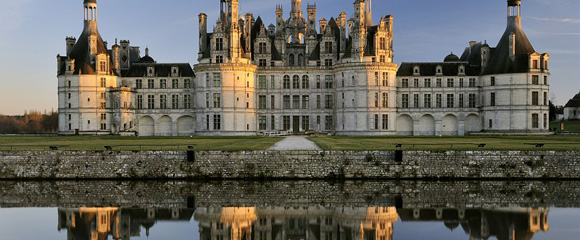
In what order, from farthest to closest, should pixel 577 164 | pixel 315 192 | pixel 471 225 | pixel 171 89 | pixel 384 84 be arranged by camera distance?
pixel 171 89 → pixel 384 84 → pixel 577 164 → pixel 315 192 → pixel 471 225

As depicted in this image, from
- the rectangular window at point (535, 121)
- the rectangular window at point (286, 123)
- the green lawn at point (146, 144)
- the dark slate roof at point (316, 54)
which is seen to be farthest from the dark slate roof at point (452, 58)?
the green lawn at point (146, 144)

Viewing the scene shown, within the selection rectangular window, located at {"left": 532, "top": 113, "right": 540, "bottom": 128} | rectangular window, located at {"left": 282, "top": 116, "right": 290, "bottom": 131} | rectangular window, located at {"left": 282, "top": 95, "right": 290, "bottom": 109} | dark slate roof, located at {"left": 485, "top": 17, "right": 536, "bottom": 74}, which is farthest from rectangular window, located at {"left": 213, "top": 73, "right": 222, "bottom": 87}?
rectangular window, located at {"left": 532, "top": 113, "right": 540, "bottom": 128}

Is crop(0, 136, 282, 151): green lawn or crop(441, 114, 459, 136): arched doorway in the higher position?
crop(441, 114, 459, 136): arched doorway

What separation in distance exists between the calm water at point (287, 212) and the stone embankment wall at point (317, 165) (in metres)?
1.96

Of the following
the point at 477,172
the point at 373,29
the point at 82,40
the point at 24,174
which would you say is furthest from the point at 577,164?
the point at 82,40

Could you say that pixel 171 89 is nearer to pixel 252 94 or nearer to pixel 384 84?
pixel 252 94

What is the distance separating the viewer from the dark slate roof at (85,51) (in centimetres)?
6900

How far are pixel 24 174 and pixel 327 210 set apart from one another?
20.0 metres

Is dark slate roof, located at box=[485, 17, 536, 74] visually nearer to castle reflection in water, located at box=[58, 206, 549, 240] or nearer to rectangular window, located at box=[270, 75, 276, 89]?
rectangular window, located at box=[270, 75, 276, 89]

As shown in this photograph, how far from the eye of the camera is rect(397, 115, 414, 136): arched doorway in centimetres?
7112

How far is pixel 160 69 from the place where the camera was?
7256cm

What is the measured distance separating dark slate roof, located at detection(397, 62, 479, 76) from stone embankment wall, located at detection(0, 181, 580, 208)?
3994 centimetres

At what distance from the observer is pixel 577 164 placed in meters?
32.8

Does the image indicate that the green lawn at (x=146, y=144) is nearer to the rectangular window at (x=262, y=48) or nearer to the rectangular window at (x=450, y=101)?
the rectangular window at (x=262, y=48)
